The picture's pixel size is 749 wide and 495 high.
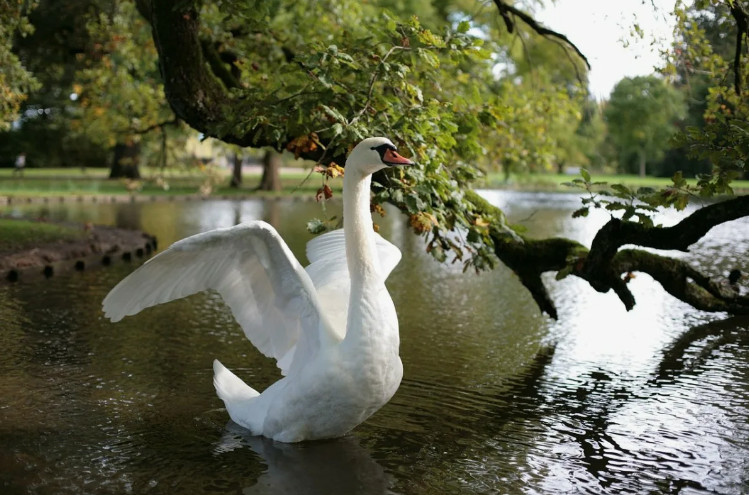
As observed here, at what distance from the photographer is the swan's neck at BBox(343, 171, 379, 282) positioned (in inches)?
221

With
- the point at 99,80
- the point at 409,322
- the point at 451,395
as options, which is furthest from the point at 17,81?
the point at 451,395

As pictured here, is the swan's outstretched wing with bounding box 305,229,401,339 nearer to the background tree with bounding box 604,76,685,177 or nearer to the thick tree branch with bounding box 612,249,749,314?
the thick tree branch with bounding box 612,249,749,314

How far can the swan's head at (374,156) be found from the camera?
218 inches

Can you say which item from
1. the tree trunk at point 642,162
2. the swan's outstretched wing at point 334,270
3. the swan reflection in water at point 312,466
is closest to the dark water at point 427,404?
the swan reflection in water at point 312,466

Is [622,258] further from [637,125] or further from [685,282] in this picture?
[637,125]

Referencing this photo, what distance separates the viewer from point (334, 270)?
21.4 feet

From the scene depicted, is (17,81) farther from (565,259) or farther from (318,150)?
(565,259)

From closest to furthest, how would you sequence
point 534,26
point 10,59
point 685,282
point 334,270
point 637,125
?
point 334,270
point 685,282
point 534,26
point 10,59
point 637,125

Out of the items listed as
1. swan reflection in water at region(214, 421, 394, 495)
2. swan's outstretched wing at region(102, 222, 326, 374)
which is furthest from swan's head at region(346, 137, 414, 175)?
swan reflection in water at region(214, 421, 394, 495)

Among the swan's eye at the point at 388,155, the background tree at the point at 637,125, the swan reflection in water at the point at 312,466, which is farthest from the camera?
the background tree at the point at 637,125

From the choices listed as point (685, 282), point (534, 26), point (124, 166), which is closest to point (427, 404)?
point (685, 282)

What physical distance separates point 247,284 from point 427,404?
1878 millimetres

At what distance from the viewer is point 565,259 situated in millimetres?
9250

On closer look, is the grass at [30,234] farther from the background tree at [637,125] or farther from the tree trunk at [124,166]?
the background tree at [637,125]
